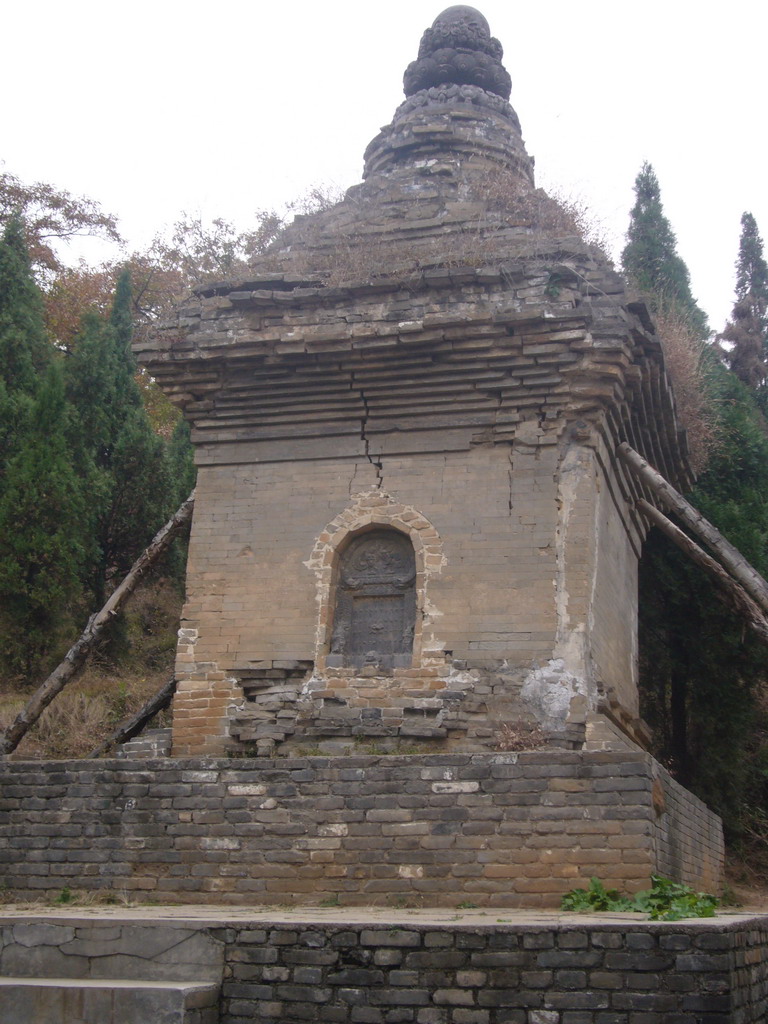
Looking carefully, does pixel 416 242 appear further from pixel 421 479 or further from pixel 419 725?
pixel 419 725

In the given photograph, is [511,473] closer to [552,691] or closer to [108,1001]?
[552,691]

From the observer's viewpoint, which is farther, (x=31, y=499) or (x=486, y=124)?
(x=31, y=499)

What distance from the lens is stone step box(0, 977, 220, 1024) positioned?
19.1 feet

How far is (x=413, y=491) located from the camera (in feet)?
31.3

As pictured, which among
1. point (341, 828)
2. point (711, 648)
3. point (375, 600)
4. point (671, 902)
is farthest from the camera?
point (711, 648)

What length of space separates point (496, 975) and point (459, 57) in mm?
9723

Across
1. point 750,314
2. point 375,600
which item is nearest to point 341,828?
point 375,600

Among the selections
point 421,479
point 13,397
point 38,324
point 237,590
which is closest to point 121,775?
point 237,590

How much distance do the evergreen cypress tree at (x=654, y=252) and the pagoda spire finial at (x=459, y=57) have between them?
549 cm

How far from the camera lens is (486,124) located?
1209cm

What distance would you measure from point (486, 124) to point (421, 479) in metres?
4.48

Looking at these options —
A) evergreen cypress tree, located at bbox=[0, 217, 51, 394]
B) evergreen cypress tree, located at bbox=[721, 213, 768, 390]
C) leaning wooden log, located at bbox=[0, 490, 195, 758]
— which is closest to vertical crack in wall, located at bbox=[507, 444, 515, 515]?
leaning wooden log, located at bbox=[0, 490, 195, 758]

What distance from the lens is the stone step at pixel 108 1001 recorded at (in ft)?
19.1

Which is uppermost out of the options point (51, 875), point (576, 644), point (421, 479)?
point (421, 479)
